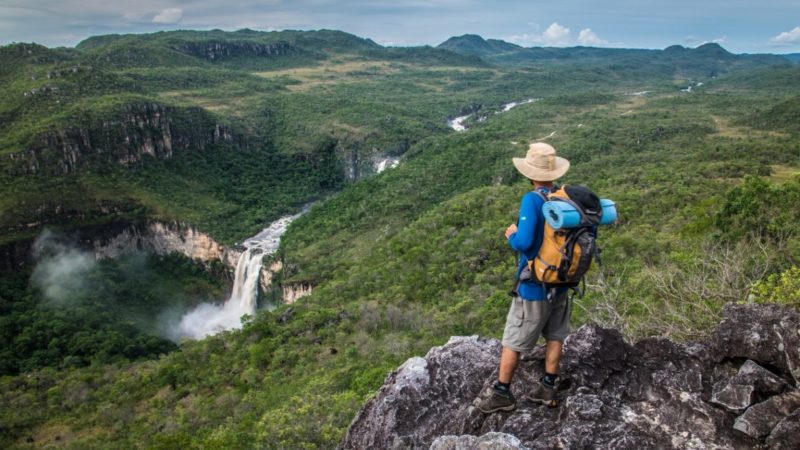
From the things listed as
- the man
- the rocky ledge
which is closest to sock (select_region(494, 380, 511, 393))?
the man

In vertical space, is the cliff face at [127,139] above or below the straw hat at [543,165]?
below

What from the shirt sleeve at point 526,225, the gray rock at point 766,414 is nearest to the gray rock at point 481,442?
the shirt sleeve at point 526,225

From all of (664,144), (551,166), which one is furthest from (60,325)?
(664,144)

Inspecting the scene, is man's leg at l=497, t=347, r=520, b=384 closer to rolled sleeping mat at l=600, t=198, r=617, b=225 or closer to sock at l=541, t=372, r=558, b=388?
sock at l=541, t=372, r=558, b=388

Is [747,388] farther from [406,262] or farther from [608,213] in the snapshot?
[406,262]

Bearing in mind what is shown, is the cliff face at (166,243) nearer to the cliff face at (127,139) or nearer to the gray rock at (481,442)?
the cliff face at (127,139)

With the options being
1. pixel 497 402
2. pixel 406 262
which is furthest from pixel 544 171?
pixel 406 262
